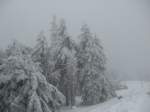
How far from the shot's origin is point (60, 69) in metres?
21.9

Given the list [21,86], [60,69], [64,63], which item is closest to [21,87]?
[21,86]

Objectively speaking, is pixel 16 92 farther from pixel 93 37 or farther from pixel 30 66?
pixel 93 37

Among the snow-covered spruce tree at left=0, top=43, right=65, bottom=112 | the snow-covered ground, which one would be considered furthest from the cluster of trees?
the snow-covered ground

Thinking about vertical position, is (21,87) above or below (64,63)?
below

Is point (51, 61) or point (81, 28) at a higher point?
point (81, 28)

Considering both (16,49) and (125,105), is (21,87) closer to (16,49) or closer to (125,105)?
(16,49)

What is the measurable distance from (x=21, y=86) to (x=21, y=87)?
7.9 inches

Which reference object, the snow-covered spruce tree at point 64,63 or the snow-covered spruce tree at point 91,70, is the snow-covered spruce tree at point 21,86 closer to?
the snow-covered spruce tree at point 64,63

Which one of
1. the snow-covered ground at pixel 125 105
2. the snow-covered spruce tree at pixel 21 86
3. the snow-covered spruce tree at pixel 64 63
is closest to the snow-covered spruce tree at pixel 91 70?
the snow-covered spruce tree at pixel 64 63

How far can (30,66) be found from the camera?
11.9m

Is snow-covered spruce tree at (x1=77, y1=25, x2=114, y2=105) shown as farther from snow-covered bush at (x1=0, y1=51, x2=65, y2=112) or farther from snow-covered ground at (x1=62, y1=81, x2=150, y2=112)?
snow-covered bush at (x1=0, y1=51, x2=65, y2=112)

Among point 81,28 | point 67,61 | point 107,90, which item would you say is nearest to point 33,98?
point 67,61

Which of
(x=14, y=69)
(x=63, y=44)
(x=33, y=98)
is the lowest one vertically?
(x=33, y=98)

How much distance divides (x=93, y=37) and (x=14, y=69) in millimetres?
15464
